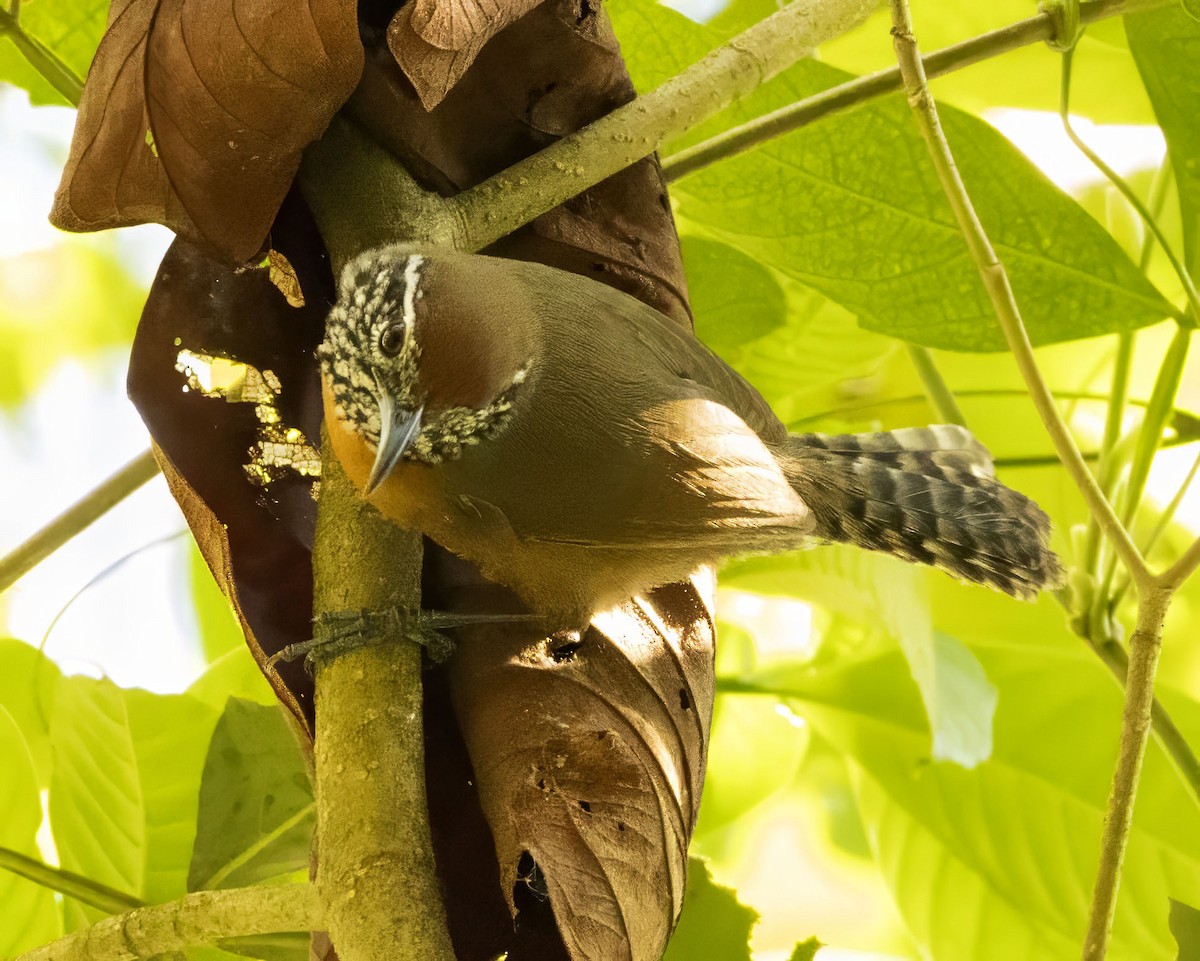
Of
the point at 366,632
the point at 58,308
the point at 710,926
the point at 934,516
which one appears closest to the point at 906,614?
the point at 934,516

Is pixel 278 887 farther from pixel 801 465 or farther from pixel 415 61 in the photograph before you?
pixel 801 465

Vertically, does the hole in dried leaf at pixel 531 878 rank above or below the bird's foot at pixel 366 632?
below

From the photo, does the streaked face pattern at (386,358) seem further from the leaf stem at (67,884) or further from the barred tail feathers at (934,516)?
the leaf stem at (67,884)

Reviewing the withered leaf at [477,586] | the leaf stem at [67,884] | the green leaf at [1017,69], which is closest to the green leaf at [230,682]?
the leaf stem at [67,884]

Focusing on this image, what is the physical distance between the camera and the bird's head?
1.76 metres

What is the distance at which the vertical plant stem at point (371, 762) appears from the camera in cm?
129

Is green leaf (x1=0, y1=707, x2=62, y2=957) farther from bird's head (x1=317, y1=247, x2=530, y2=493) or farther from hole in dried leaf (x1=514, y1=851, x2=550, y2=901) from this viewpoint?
hole in dried leaf (x1=514, y1=851, x2=550, y2=901)

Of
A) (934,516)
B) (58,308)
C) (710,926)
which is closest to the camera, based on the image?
(710,926)

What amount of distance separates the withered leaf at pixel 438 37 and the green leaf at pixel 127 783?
1422mm

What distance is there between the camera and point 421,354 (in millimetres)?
1974

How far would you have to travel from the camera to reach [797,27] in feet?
5.80

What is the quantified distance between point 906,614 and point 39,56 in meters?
1.75

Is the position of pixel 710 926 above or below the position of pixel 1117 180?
below

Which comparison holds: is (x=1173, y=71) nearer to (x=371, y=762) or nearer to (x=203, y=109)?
(x=203, y=109)
